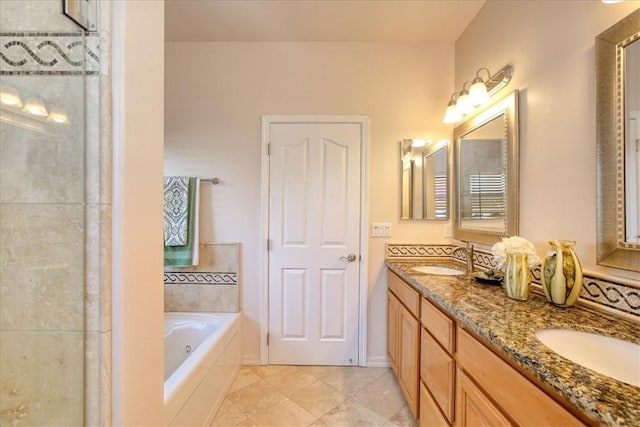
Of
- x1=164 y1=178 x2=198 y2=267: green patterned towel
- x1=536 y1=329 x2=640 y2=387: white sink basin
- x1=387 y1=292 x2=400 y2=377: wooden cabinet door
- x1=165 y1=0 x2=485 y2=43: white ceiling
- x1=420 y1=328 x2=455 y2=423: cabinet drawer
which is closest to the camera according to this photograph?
x1=536 y1=329 x2=640 y2=387: white sink basin

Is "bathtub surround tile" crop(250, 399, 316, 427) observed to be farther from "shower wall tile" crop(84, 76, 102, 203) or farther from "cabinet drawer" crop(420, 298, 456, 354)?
"shower wall tile" crop(84, 76, 102, 203)

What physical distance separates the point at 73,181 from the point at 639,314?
5.73 ft

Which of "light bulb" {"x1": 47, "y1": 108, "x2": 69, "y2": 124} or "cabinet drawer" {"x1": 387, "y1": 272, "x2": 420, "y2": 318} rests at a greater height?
"light bulb" {"x1": 47, "y1": 108, "x2": 69, "y2": 124}

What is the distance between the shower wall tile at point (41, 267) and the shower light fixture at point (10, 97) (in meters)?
0.24

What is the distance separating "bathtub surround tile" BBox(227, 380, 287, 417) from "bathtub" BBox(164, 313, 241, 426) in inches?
4.1

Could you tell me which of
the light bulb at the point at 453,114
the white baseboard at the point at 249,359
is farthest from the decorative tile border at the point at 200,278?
the light bulb at the point at 453,114

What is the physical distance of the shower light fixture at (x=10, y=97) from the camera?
2.08 feet

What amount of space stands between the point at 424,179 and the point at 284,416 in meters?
1.96

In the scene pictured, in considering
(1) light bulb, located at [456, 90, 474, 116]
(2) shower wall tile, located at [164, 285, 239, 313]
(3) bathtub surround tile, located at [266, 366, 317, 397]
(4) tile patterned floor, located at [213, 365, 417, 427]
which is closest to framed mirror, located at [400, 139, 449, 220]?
(1) light bulb, located at [456, 90, 474, 116]

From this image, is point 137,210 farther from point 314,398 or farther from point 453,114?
point 453,114

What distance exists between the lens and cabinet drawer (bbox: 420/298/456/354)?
3.79 feet

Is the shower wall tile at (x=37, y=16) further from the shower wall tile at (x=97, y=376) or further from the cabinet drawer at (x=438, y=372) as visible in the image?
the cabinet drawer at (x=438, y=372)

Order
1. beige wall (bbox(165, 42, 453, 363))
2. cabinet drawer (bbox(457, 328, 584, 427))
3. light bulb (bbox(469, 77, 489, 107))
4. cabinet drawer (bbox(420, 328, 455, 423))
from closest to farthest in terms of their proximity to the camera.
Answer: cabinet drawer (bbox(457, 328, 584, 427)) < cabinet drawer (bbox(420, 328, 455, 423)) < light bulb (bbox(469, 77, 489, 107)) < beige wall (bbox(165, 42, 453, 363))

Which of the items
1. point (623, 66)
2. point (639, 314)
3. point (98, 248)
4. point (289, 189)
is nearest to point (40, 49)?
point (98, 248)
